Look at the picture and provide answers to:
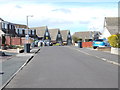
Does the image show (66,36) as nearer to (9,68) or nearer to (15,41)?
(15,41)

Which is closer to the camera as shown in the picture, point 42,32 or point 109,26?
point 109,26

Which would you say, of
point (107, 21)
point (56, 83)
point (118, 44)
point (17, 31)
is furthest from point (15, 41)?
point (56, 83)

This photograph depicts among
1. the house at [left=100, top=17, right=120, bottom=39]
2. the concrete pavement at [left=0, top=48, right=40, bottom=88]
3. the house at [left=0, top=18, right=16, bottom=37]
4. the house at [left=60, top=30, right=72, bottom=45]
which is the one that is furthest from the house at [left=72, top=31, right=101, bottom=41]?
the concrete pavement at [left=0, top=48, right=40, bottom=88]

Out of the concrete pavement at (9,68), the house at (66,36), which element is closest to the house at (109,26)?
the concrete pavement at (9,68)

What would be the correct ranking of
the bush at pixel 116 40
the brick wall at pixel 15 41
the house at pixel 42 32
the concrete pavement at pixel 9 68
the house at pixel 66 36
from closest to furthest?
the concrete pavement at pixel 9 68, the bush at pixel 116 40, the brick wall at pixel 15 41, the house at pixel 42 32, the house at pixel 66 36

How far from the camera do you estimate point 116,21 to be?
63531mm

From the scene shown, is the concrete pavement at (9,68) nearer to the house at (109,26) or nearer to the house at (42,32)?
the house at (109,26)

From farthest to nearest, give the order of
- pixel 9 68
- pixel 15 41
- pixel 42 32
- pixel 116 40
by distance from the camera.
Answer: pixel 42 32, pixel 15 41, pixel 116 40, pixel 9 68

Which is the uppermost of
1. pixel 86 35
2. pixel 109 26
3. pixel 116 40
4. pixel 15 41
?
pixel 109 26

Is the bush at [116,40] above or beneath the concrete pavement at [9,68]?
above

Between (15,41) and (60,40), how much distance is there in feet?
179

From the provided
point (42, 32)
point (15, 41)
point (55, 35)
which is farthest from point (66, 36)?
point (15, 41)

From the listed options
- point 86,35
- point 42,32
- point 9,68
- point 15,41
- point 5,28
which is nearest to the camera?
point 9,68

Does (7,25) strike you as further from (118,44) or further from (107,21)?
(118,44)
